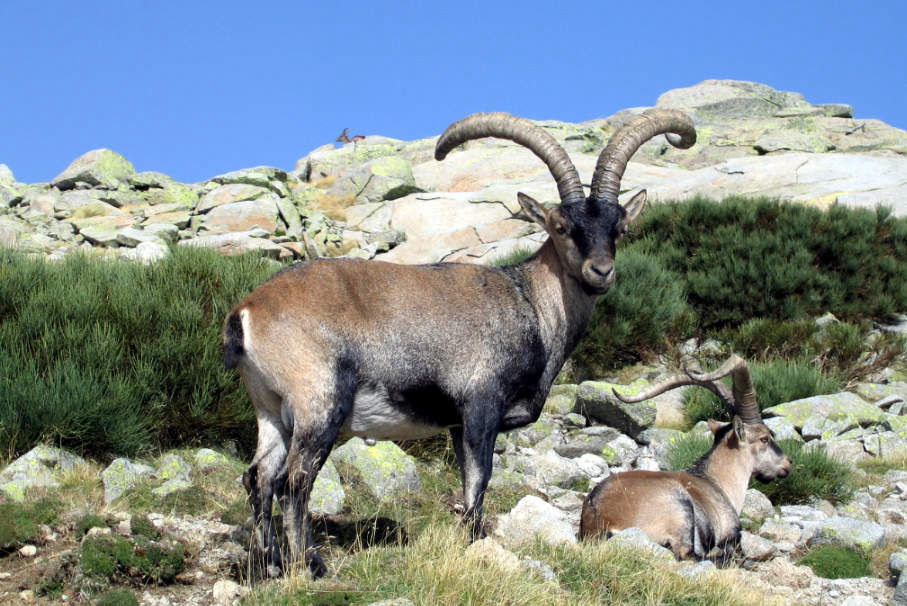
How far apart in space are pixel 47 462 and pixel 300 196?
28.8m

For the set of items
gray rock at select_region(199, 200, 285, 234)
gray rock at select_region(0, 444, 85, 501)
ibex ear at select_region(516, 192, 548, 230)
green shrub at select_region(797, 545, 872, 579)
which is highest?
gray rock at select_region(199, 200, 285, 234)

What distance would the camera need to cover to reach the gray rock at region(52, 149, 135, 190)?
33.2 metres

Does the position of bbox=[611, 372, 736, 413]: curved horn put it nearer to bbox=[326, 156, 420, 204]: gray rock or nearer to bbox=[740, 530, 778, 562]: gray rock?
bbox=[740, 530, 778, 562]: gray rock

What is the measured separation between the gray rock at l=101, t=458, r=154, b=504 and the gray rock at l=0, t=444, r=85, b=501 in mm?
338

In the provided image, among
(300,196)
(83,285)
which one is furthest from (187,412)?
(300,196)

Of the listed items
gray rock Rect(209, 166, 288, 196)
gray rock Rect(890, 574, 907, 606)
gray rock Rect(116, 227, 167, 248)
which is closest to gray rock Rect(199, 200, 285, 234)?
gray rock Rect(116, 227, 167, 248)

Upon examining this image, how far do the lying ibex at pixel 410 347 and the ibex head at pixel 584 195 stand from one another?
1cm

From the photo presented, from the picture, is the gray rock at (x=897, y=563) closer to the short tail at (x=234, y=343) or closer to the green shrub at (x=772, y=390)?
the short tail at (x=234, y=343)

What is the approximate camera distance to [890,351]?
531 inches

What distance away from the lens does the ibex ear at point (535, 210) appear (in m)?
6.31

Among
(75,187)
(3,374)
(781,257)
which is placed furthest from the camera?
(75,187)

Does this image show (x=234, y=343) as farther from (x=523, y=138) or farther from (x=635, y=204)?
(x=635, y=204)

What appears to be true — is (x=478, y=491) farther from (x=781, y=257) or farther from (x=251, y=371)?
(x=781, y=257)

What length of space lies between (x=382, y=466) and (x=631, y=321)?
6964 mm
